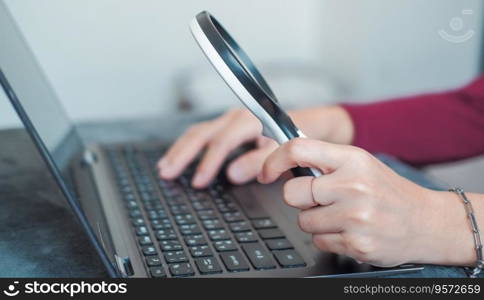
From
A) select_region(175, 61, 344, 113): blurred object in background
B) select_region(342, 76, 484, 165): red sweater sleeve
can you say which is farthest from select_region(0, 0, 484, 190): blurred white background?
select_region(342, 76, 484, 165): red sweater sleeve

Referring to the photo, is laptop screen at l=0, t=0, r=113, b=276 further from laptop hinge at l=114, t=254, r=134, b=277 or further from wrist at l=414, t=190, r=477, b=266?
wrist at l=414, t=190, r=477, b=266

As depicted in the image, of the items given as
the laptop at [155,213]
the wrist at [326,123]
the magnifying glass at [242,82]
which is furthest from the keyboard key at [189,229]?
the wrist at [326,123]

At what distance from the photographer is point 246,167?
653 mm

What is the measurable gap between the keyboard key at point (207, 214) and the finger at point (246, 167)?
0.28 ft

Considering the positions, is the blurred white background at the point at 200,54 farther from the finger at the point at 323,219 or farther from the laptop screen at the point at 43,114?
the finger at the point at 323,219

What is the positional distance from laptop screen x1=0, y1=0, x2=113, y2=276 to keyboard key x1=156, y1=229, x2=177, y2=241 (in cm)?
4

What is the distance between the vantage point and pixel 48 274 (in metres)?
0.45

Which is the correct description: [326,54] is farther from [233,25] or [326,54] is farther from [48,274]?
[48,274]

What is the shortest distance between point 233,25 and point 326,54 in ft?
0.76

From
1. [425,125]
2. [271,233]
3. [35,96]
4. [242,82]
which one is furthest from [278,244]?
[425,125]

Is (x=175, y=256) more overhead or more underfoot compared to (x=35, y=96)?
more underfoot

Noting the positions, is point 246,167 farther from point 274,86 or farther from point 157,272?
point 274,86

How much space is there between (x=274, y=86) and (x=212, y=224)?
2.69 feet

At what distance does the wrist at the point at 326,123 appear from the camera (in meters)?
0.71
